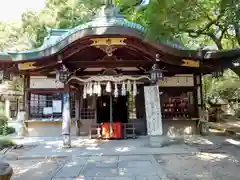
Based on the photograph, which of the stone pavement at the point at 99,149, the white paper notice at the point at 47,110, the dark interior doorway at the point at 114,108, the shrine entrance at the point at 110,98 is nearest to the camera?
the stone pavement at the point at 99,149

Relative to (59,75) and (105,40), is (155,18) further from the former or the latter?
(59,75)

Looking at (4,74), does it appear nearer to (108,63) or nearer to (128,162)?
(108,63)

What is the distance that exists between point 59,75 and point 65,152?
2621 mm

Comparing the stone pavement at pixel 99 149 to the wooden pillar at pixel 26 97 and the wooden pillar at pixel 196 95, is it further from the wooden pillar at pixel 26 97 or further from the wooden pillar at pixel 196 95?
the wooden pillar at pixel 196 95

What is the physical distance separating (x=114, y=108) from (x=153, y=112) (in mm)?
3828

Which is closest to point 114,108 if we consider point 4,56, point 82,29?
point 82,29

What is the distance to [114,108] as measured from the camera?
493 inches

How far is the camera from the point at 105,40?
8.10 m

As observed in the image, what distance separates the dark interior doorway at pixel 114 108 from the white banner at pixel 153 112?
3052 millimetres

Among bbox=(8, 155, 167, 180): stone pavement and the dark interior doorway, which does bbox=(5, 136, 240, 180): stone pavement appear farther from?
the dark interior doorway

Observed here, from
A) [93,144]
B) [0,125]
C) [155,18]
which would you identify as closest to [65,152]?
[93,144]

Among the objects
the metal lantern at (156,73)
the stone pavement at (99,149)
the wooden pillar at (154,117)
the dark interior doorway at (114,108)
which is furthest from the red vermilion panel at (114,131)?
the metal lantern at (156,73)

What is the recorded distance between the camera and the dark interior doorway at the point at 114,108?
1214 cm

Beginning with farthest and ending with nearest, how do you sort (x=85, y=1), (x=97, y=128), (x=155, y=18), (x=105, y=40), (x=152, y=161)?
(x=85, y=1) < (x=97, y=128) < (x=105, y=40) < (x=152, y=161) < (x=155, y=18)
